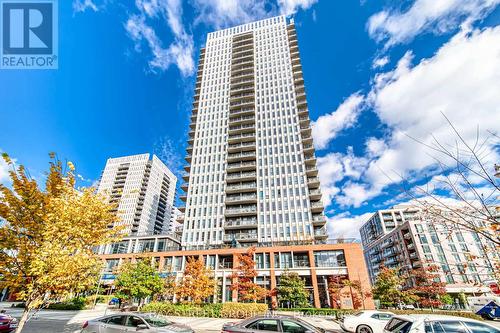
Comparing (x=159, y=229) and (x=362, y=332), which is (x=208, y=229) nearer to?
(x=362, y=332)

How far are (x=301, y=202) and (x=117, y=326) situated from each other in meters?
42.8

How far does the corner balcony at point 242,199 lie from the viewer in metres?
51.0

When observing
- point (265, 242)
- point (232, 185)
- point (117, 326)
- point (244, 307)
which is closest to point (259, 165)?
point (232, 185)

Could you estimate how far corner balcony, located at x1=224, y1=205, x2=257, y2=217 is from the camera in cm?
4969

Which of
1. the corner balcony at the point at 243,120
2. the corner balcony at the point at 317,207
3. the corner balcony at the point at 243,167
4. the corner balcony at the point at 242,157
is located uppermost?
the corner balcony at the point at 243,120

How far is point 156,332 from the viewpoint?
941 cm

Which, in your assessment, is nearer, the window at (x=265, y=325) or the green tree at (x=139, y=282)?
the window at (x=265, y=325)

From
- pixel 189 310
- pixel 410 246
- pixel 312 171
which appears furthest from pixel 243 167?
pixel 410 246

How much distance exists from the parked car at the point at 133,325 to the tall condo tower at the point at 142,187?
289 ft

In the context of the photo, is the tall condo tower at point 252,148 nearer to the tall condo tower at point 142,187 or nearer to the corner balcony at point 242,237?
the corner balcony at point 242,237

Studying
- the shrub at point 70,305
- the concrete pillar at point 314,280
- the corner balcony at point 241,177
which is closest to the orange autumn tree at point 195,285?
the shrub at point 70,305

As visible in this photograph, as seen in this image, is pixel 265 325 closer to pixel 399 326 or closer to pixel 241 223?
pixel 399 326

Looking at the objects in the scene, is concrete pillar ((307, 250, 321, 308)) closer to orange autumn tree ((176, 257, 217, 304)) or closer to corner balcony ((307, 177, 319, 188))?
orange autumn tree ((176, 257, 217, 304))

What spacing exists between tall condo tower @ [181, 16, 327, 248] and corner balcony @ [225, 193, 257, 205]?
23cm
